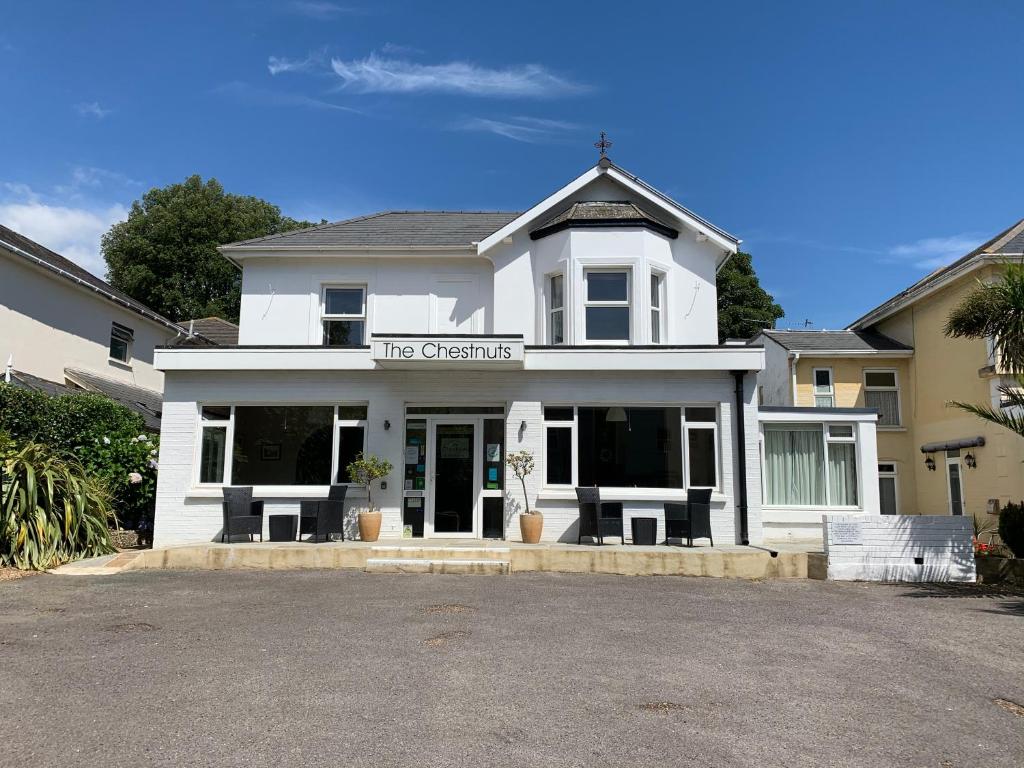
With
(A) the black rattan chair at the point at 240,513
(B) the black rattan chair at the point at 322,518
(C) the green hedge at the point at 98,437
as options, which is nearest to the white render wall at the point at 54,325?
(C) the green hedge at the point at 98,437

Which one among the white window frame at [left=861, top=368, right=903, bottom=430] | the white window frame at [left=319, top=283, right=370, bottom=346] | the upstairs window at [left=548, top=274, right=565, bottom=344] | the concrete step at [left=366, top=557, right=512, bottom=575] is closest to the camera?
the concrete step at [left=366, top=557, right=512, bottom=575]

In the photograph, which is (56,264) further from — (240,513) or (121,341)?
(240,513)

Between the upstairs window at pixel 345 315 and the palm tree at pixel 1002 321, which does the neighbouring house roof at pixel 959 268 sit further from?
the upstairs window at pixel 345 315

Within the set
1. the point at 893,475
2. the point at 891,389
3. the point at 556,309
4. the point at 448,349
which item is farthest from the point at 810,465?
the point at 891,389

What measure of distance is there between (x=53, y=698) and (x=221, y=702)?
1.24m

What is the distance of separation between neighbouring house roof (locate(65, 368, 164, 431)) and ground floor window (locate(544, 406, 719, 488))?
35.9ft

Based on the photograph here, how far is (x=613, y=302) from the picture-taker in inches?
595

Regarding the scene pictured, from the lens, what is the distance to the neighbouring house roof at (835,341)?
23.3 m

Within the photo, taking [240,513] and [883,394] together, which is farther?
[883,394]

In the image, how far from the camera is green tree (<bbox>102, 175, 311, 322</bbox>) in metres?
38.2

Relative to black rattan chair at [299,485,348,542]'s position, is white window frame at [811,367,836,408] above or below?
above

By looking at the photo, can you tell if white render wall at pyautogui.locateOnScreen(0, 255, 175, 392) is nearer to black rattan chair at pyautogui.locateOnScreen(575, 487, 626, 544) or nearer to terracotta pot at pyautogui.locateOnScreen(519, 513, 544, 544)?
terracotta pot at pyautogui.locateOnScreen(519, 513, 544, 544)

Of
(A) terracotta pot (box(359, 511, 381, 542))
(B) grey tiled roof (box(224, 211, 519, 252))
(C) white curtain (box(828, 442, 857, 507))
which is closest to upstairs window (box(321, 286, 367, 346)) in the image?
(B) grey tiled roof (box(224, 211, 519, 252))

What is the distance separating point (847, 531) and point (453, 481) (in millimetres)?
6802
